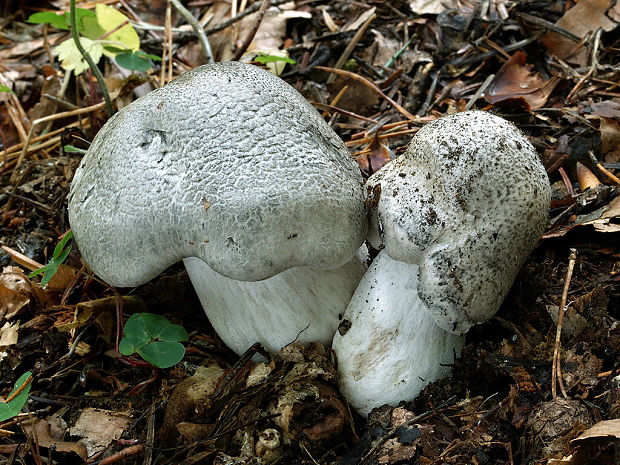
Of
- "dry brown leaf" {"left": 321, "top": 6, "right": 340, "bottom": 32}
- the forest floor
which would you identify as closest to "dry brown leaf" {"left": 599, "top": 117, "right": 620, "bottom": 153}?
the forest floor

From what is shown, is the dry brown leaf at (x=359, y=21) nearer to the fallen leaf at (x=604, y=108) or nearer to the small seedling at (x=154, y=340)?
the fallen leaf at (x=604, y=108)

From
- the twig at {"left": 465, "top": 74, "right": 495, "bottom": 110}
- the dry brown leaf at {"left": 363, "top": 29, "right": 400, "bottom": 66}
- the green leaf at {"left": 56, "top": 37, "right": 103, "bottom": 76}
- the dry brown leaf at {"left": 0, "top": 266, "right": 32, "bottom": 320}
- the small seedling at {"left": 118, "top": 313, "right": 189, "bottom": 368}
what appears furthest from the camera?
the dry brown leaf at {"left": 363, "top": 29, "right": 400, "bottom": 66}

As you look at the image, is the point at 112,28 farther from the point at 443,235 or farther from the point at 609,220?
the point at 609,220

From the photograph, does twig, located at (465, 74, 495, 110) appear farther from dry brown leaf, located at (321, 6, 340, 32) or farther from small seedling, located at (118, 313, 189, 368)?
small seedling, located at (118, 313, 189, 368)

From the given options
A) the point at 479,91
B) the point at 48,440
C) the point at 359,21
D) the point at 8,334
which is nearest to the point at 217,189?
the point at 48,440

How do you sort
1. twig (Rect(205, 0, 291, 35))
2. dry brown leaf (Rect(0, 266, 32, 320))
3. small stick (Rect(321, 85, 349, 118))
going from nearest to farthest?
dry brown leaf (Rect(0, 266, 32, 320)) → small stick (Rect(321, 85, 349, 118)) → twig (Rect(205, 0, 291, 35))

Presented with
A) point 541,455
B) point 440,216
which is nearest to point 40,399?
point 440,216
